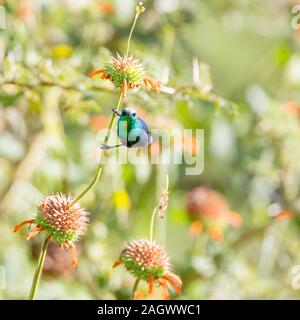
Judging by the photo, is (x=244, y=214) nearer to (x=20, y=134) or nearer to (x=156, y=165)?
(x=156, y=165)

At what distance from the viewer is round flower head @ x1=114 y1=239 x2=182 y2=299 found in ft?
2.59

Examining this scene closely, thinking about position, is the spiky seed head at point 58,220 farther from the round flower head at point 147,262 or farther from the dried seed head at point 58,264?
the dried seed head at point 58,264

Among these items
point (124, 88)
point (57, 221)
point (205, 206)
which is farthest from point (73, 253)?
point (205, 206)

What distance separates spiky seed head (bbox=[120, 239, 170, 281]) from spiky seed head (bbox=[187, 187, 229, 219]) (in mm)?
734

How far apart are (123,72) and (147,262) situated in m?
0.21

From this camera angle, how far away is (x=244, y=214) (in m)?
1.89

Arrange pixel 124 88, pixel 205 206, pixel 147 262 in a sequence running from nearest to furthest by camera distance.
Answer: pixel 124 88 < pixel 147 262 < pixel 205 206

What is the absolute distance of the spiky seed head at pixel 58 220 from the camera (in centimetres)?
74

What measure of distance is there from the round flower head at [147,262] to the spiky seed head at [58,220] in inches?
2.7

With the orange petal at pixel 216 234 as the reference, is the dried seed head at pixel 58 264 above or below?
below

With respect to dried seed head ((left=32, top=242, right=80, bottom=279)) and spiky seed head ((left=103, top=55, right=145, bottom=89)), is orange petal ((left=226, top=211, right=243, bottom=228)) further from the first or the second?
spiky seed head ((left=103, top=55, right=145, bottom=89))

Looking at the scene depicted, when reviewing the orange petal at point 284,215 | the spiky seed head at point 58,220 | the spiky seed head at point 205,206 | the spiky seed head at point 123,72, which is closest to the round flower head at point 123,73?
the spiky seed head at point 123,72

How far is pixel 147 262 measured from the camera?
79cm

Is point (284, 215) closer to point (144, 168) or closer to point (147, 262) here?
point (144, 168)
